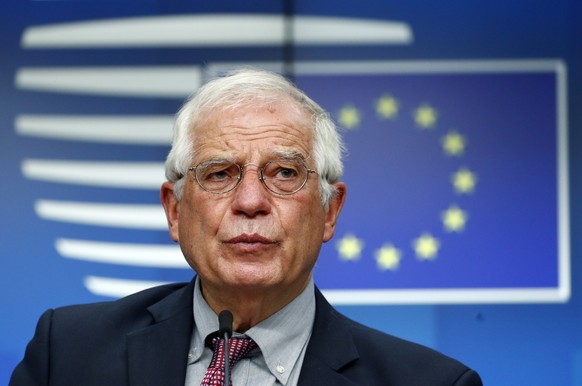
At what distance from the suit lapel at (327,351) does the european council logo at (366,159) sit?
4.56ft

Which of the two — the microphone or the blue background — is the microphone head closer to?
the microphone

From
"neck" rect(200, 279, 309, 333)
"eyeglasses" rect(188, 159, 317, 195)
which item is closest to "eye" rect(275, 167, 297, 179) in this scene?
"eyeglasses" rect(188, 159, 317, 195)

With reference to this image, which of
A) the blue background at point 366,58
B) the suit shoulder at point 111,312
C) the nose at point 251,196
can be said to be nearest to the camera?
the nose at point 251,196

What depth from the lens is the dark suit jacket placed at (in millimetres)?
2695

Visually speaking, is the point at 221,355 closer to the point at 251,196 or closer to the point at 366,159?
the point at 251,196

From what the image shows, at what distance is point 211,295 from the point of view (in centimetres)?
277

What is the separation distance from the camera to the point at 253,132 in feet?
8.86

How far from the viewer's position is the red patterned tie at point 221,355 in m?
2.61

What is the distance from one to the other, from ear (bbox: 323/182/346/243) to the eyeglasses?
170 mm

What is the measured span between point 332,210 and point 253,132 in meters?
0.33

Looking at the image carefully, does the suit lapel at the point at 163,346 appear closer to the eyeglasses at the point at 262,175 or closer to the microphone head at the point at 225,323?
the microphone head at the point at 225,323

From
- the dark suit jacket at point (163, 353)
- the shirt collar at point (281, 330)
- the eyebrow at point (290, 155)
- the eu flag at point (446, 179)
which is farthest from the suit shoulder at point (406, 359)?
the eu flag at point (446, 179)

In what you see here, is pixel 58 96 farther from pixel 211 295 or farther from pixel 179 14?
pixel 211 295

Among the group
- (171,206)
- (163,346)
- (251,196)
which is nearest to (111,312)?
(163,346)
